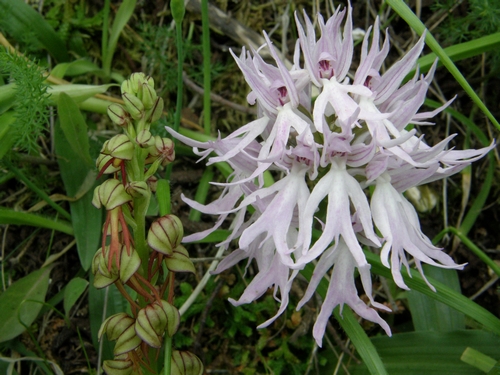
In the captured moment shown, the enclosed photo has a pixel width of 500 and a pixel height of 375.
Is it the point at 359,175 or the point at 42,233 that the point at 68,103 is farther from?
the point at 359,175

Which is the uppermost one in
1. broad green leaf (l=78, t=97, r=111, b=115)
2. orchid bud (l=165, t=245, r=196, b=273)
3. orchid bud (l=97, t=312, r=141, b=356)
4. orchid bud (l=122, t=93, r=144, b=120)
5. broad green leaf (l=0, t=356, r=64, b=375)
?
orchid bud (l=122, t=93, r=144, b=120)

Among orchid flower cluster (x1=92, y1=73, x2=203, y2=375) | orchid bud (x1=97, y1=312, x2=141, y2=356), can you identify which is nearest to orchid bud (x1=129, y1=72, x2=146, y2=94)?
orchid flower cluster (x1=92, y1=73, x2=203, y2=375)

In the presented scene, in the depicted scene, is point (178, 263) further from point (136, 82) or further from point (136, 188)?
point (136, 82)

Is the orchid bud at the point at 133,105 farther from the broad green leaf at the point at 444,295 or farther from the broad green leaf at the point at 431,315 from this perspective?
the broad green leaf at the point at 431,315

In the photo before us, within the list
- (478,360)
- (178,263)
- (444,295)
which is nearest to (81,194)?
(178,263)

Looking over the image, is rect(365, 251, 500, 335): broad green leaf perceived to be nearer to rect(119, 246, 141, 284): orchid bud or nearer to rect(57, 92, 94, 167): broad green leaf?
rect(119, 246, 141, 284): orchid bud

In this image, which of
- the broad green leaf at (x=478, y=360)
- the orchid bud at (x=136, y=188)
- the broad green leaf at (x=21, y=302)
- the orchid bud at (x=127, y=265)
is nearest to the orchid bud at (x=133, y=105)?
the orchid bud at (x=136, y=188)

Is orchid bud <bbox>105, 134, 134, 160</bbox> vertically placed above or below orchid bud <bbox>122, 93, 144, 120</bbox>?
below
